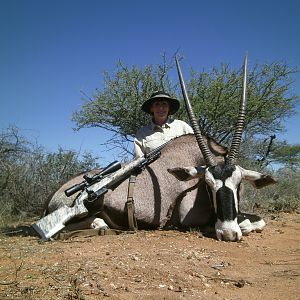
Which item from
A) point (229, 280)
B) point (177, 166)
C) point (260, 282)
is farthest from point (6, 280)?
point (177, 166)


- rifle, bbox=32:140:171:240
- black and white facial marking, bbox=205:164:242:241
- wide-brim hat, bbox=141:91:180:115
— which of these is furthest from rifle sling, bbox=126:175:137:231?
wide-brim hat, bbox=141:91:180:115

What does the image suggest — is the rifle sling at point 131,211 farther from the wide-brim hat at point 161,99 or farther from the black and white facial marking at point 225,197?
the wide-brim hat at point 161,99

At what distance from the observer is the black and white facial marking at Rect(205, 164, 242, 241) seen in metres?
3.20

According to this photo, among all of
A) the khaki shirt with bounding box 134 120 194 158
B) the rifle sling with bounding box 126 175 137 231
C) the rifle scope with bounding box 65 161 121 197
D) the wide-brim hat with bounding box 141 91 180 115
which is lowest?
the rifle sling with bounding box 126 175 137 231

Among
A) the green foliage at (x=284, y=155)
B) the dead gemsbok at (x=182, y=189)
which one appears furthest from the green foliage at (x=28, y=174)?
the green foliage at (x=284, y=155)

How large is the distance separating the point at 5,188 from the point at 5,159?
72cm

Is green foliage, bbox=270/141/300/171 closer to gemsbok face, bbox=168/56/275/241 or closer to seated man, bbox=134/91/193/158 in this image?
seated man, bbox=134/91/193/158

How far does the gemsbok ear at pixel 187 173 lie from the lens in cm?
371

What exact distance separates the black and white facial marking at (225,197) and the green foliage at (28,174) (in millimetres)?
3264

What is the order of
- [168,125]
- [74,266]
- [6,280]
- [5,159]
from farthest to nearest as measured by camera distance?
[5,159] → [168,125] → [74,266] → [6,280]

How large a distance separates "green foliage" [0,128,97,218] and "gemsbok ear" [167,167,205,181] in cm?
280

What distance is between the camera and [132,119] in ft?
25.4

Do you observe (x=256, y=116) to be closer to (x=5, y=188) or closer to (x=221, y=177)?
(x=221, y=177)

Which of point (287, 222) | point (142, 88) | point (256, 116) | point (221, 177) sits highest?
point (142, 88)
